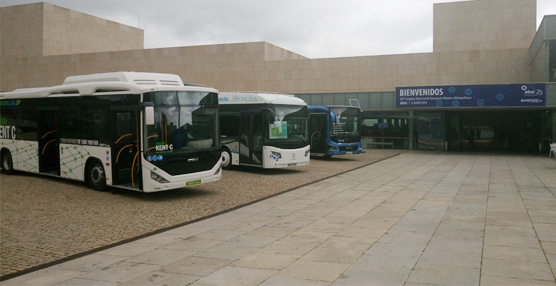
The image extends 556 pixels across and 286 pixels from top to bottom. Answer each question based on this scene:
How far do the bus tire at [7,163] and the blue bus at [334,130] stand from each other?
13.4 m

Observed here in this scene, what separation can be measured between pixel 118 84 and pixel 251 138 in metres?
6.59

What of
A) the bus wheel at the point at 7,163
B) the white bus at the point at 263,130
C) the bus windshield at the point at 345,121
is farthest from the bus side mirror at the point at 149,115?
the bus windshield at the point at 345,121

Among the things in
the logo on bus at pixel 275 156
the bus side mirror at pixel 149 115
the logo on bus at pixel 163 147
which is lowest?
the logo on bus at pixel 275 156

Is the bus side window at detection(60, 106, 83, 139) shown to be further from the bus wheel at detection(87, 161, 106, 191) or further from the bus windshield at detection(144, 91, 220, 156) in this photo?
the bus windshield at detection(144, 91, 220, 156)

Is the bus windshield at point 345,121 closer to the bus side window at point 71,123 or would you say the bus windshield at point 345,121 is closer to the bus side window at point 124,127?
the bus side window at point 71,123

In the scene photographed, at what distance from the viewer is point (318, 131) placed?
24969 millimetres

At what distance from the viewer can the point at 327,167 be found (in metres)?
21.4

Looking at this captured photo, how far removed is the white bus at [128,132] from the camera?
1198 cm

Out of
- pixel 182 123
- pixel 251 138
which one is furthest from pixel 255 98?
pixel 182 123

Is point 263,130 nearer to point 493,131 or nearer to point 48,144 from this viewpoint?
point 48,144

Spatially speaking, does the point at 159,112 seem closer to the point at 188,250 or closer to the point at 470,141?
the point at 188,250

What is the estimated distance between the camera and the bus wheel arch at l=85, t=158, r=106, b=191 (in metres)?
13.3

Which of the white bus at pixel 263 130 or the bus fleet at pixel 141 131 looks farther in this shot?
the white bus at pixel 263 130

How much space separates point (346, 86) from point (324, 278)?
34014 mm
